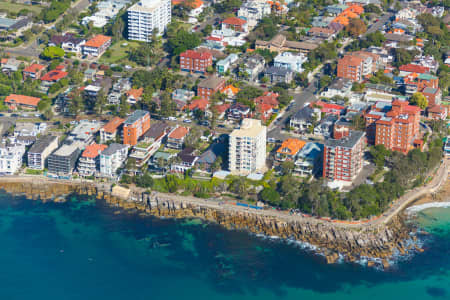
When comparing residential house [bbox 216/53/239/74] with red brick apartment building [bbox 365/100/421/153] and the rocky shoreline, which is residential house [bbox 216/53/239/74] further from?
the rocky shoreline

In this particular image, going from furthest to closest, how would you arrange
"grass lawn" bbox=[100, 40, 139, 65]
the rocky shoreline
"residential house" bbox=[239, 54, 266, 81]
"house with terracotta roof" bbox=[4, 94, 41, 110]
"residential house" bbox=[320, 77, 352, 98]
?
1. "grass lawn" bbox=[100, 40, 139, 65]
2. "residential house" bbox=[239, 54, 266, 81]
3. "residential house" bbox=[320, 77, 352, 98]
4. "house with terracotta roof" bbox=[4, 94, 41, 110]
5. the rocky shoreline

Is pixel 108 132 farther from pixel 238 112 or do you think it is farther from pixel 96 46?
pixel 96 46

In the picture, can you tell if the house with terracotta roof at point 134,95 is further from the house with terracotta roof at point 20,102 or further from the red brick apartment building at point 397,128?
the red brick apartment building at point 397,128

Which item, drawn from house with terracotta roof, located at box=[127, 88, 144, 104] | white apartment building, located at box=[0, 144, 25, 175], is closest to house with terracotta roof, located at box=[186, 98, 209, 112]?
house with terracotta roof, located at box=[127, 88, 144, 104]

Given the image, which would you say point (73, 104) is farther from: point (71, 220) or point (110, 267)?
point (110, 267)

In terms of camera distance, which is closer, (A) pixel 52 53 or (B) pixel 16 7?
(A) pixel 52 53

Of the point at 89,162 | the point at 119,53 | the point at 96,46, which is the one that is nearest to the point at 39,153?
the point at 89,162

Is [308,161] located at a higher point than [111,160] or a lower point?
higher
